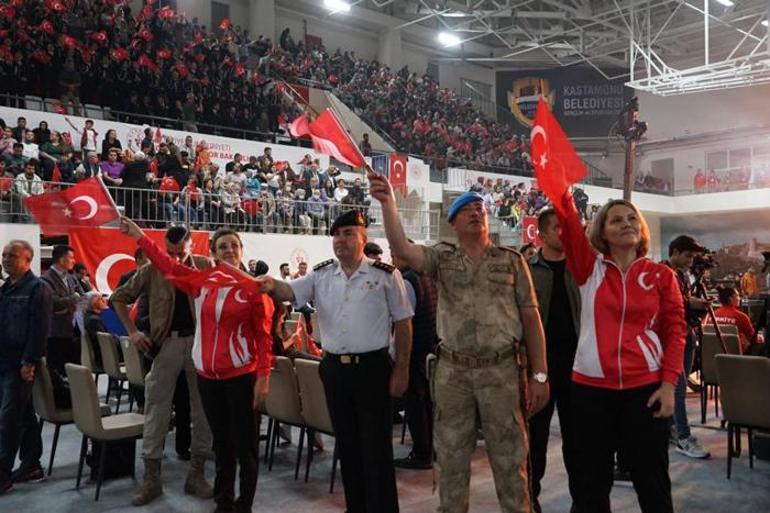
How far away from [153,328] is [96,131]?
943 centimetres

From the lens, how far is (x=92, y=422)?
413cm

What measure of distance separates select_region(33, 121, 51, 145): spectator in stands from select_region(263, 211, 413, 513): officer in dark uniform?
375 inches

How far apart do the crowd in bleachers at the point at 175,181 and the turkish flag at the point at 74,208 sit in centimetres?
565

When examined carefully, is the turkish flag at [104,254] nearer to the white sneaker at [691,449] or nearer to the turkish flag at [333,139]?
the turkish flag at [333,139]

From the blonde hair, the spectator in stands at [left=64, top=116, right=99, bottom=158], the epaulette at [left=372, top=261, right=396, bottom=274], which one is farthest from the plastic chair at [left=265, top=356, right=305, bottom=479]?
the spectator in stands at [left=64, top=116, right=99, bottom=158]

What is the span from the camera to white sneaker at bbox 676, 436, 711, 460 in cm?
479

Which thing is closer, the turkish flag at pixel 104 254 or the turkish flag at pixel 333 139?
the turkish flag at pixel 333 139

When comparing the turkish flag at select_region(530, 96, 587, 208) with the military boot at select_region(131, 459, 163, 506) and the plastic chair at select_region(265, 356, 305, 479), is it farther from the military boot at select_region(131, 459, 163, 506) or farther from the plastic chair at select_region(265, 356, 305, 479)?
the military boot at select_region(131, 459, 163, 506)

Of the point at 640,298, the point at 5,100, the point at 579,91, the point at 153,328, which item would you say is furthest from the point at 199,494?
the point at 579,91

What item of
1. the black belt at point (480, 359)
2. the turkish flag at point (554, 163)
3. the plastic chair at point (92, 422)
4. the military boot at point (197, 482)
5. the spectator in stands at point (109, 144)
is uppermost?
the spectator in stands at point (109, 144)

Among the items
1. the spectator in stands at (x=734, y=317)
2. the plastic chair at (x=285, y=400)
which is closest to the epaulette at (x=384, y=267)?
the plastic chair at (x=285, y=400)

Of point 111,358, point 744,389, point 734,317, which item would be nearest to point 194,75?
point 111,358

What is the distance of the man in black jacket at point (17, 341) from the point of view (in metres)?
4.23

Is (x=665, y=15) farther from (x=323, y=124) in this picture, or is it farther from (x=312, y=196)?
(x=323, y=124)
